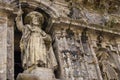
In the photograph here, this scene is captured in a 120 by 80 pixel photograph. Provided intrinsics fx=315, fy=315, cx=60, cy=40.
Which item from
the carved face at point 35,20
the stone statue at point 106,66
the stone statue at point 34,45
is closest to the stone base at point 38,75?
the stone statue at point 34,45

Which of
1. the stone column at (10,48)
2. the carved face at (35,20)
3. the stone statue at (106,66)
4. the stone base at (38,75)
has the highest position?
the carved face at (35,20)

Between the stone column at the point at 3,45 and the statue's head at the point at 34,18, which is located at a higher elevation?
the statue's head at the point at 34,18

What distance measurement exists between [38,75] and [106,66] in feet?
7.65

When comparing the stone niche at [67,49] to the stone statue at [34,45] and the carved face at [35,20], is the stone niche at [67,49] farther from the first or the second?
the carved face at [35,20]

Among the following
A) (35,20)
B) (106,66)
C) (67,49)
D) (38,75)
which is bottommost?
(106,66)

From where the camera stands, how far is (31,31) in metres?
6.46

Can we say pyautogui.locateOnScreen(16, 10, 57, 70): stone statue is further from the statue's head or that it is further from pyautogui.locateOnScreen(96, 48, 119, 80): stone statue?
pyautogui.locateOnScreen(96, 48, 119, 80): stone statue

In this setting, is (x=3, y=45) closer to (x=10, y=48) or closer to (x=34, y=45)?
(x=10, y=48)

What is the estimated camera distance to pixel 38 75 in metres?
5.41

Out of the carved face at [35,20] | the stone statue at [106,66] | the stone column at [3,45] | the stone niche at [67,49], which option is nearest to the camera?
the stone column at [3,45]

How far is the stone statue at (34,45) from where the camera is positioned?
19.4ft

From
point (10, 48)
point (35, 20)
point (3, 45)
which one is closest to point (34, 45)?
point (10, 48)

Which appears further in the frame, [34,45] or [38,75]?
[34,45]

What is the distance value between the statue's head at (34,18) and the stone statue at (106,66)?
162 centimetres
